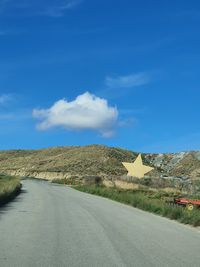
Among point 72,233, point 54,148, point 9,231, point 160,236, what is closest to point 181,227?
point 160,236

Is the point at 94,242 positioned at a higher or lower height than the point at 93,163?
lower

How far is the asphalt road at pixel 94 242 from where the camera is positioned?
10789 millimetres

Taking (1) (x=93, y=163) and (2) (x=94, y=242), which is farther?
(1) (x=93, y=163)

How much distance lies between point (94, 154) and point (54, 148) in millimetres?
35927

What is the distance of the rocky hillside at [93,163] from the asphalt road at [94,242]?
77.7 metres

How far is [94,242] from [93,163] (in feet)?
365

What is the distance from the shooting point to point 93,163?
124688 millimetres

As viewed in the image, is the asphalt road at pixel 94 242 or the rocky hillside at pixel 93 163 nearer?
the asphalt road at pixel 94 242

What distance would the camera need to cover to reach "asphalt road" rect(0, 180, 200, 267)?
35.4 ft

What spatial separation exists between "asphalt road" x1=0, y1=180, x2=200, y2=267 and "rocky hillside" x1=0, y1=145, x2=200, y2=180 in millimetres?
77713

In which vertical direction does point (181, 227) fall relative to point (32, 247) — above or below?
above

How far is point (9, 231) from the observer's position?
50.5 ft

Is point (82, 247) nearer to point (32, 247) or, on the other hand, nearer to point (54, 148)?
point (32, 247)

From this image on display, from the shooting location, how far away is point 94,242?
1353 centimetres
